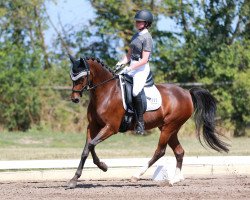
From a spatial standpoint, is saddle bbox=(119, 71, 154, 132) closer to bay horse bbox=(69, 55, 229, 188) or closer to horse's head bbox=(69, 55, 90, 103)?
bay horse bbox=(69, 55, 229, 188)

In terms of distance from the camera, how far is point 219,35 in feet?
84.6

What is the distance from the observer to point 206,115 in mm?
12297

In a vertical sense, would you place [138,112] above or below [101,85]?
below

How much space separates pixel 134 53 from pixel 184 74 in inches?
575

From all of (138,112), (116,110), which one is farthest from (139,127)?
(116,110)

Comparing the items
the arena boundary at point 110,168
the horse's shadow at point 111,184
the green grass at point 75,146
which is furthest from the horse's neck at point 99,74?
the green grass at point 75,146

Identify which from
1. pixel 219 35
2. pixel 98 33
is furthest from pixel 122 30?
pixel 219 35

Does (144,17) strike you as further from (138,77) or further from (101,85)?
(101,85)

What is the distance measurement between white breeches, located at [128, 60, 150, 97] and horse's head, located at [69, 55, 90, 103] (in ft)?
2.39

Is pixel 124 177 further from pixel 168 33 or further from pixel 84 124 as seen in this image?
pixel 168 33

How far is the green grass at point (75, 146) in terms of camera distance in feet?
54.4

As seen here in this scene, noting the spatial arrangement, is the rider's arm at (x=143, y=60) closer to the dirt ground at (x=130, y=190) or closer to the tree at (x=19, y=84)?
the dirt ground at (x=130, y=190)

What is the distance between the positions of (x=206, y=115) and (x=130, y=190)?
2720mm

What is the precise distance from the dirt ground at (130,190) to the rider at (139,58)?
103cm
